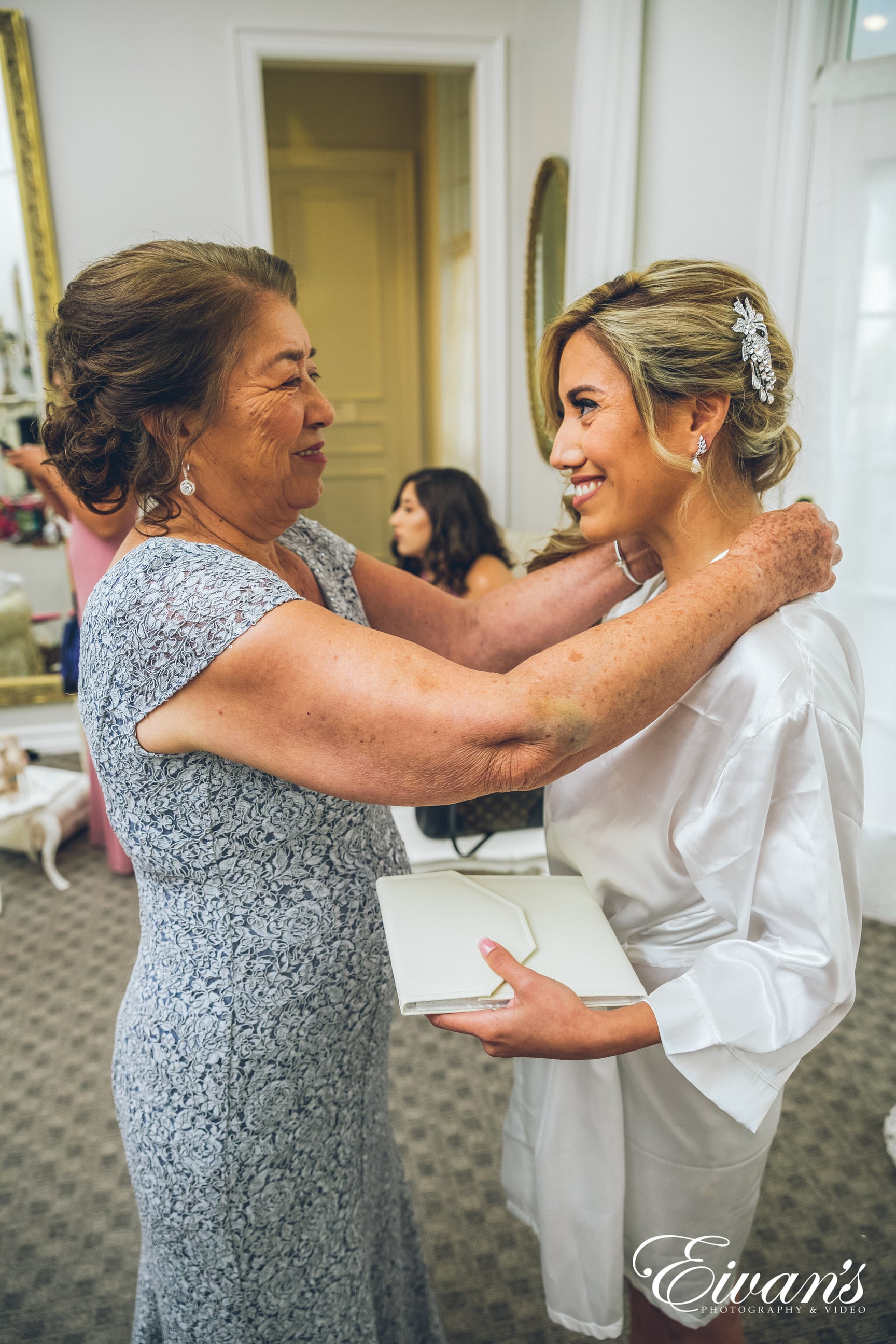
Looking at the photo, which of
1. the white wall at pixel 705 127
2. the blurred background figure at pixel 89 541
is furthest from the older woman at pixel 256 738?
the white wall at pixel 705 127

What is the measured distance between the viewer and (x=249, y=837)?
3.33 feet

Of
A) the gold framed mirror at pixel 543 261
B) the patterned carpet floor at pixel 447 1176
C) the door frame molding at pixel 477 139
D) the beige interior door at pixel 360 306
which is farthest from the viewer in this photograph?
A: the beige interior door at pixel 360 306

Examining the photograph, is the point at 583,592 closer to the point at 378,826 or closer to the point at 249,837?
the point at 378,826

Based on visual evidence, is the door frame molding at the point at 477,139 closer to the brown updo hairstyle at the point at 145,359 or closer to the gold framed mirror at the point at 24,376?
the gold framed mirror at the point at 24,376

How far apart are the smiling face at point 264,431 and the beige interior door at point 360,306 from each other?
5.34 m

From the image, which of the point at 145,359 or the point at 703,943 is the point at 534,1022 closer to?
the point at 703,943

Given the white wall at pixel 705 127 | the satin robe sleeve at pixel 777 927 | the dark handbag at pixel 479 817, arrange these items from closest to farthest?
the satin robe sleeve at pixel 777 927 < the dark handbag at pixel 479 817 < the white wall at pixel 705 127

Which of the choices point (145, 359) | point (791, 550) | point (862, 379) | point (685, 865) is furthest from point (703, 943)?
point (862, 379)

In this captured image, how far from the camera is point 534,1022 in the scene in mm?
942

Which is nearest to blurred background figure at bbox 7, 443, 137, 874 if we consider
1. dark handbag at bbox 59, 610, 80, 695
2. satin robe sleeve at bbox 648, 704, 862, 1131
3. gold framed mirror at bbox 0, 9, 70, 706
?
dark handbag at bbox 59, 610, 80, 695

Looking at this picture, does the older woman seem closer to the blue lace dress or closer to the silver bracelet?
the blue lace dress

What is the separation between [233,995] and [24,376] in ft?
13.6

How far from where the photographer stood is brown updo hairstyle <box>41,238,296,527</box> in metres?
0.94

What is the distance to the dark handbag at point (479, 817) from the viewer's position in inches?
107
